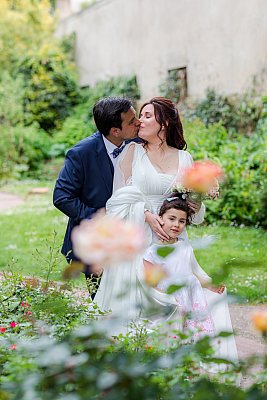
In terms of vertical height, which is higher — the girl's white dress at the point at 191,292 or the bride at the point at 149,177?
the bride at the point at 149,177

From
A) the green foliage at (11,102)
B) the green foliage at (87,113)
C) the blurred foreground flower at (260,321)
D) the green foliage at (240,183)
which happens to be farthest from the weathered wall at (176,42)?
the blurred foreground flower at (260,321)

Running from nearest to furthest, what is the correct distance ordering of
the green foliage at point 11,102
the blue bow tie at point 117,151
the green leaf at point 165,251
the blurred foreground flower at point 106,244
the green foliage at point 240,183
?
the blurred foreground flower at point 106,244 → the green leaf at point 165,251 → the blue bow tie at point 117,151 → the green foliage at point 240,183 → the green foliage at point 11,102

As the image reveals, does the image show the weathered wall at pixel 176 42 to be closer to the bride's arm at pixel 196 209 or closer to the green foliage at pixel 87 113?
the green foliage at pixel 87 113

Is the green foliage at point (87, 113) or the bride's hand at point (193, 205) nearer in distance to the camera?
the bride's hand at point (193, 205)

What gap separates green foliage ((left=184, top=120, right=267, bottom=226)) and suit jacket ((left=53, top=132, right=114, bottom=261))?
222 inches

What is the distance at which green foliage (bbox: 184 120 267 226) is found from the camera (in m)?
10.6

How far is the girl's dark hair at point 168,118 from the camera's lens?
185 inches

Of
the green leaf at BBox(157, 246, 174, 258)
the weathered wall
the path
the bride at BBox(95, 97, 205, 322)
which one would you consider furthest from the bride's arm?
the weathered wall

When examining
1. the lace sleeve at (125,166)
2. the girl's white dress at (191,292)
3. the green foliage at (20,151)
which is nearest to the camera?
the girl's white dress at (191,292)

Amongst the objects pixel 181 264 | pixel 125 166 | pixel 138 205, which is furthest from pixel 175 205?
pixel 125 166

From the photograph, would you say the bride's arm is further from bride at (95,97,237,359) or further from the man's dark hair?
the man's dark hair

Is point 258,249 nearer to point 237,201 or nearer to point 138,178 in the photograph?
point 237,201

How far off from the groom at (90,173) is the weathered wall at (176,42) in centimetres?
960

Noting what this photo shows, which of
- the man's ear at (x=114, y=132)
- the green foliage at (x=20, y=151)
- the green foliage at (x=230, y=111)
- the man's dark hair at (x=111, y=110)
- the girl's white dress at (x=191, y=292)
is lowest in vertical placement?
the green foliage at (x=20, y=151)
